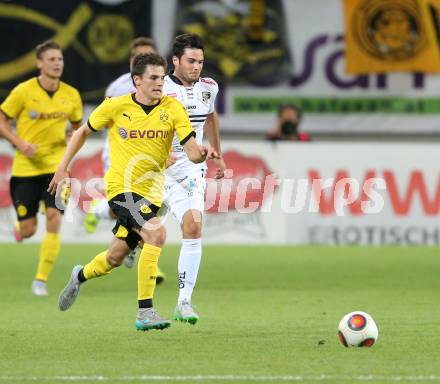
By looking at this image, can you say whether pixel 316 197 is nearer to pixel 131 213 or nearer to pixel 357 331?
pixel 131 213

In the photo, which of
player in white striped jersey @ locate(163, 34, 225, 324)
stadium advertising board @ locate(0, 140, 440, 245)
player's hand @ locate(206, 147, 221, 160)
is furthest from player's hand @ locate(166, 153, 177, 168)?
stadium advertising board @ locate(0, 140, 440, 245)

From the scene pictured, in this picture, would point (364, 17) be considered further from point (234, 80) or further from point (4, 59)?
point (4, 59)

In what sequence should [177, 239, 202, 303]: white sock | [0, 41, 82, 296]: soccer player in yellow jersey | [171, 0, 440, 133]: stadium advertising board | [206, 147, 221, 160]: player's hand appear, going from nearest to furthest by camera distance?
[206, 147, 221, 160]: player's hand
[177, 239, 202, 303]: white sock
[0, 41, 82, 296]: soccer player in yellow jersey
[171, 0, 440, 133]: stadium advertising board

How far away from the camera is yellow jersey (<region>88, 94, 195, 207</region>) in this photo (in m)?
9.03

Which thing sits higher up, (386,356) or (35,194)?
(35,194)

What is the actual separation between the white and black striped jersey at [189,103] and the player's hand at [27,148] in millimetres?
2462

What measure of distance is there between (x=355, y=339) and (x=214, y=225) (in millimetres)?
9532

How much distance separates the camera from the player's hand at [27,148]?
12078mm

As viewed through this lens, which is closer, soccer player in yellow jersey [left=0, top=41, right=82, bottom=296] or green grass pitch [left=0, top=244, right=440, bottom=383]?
green grass pitch [left=0, top=244, right=440, bottom=383]

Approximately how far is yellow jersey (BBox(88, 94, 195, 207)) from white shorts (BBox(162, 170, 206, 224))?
0.71 meters

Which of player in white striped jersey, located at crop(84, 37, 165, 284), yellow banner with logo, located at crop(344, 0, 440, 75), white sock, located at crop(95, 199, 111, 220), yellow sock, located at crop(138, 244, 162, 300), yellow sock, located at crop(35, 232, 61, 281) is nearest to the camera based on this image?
yellow sock, located at crop(138, 244, 162, 300)

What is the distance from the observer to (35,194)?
12359 mm

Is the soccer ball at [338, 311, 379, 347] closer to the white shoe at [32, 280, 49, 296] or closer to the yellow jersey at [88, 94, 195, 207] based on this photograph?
the yellow jersey at [88, 94, 195, 207]

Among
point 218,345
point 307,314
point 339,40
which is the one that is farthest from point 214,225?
point 218,345
